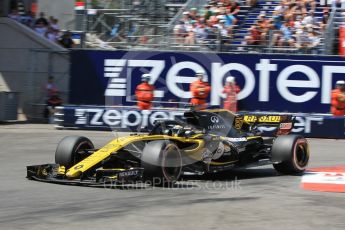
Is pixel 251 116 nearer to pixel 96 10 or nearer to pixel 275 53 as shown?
pixel 275 53

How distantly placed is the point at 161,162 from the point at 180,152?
2.13ft

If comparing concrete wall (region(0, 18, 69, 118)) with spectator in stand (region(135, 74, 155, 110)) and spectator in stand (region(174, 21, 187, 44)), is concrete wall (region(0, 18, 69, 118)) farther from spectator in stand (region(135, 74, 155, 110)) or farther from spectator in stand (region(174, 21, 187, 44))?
spectator in stand (region(135, 74, 155, 110))

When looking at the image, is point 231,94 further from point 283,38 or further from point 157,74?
point 157,74

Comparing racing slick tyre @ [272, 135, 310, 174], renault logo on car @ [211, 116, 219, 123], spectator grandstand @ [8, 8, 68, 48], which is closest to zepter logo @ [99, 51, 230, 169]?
spectator grandstand @ [8, 8, 68, 48]

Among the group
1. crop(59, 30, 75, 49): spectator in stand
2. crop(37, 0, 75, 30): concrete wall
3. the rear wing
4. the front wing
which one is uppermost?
crop(37, 0, 75, 30): concrete wall

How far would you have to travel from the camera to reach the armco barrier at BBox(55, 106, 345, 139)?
18.4 metres

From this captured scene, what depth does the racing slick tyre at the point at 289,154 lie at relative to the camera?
1138 centimetres

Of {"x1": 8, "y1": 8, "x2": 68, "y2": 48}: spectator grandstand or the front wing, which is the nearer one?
the front wing

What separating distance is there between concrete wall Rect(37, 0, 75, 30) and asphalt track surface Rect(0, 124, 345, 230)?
1826 cm

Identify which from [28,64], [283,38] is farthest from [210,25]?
[28,64]

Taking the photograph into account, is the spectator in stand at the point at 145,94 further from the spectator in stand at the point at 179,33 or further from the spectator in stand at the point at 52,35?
the spectator in stand at the point at 52,35

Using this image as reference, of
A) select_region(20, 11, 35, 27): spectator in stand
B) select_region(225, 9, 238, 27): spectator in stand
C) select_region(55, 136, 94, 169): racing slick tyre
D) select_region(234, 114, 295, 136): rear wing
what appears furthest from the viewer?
select_region(20, 11, 35, 27): spectator in stand

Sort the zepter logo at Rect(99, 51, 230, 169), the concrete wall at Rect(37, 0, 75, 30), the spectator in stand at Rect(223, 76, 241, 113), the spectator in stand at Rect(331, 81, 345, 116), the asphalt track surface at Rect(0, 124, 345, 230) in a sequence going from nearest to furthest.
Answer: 1. the asphalt track surface at Rect(0, 124, 345, 230)
2. the spectator in stand at Rect(331, 81, 345, 116)
3. the spectator in stand at Rect(223, 76, 241, 113)
4. the zepter logo at Rect(99, 51, 230, 169)
5. the concrete wall at Rect(37, 0, 75, 30)

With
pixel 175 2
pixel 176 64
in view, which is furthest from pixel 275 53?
pixel 175 2
